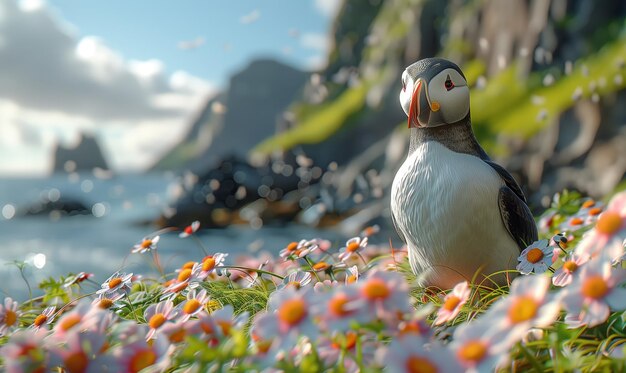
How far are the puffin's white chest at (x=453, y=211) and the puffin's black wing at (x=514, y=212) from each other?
0.03 metres

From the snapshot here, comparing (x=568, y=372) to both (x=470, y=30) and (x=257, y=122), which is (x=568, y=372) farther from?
(x=257, y=122)

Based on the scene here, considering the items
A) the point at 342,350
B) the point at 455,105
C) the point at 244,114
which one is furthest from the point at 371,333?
the point at 244,114

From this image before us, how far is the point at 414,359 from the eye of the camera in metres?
1.14

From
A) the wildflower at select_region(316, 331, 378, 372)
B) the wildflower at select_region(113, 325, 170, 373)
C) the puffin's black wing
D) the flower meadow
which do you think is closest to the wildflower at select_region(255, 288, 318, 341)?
the flower meadow

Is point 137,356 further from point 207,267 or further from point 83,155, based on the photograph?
point 83,155

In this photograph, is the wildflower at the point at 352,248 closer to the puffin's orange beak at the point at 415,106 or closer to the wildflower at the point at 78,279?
the puffin's orange beak at the point at 415,106

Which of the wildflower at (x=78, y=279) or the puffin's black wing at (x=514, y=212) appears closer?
the puffin's black wing at (x=514, y=212)

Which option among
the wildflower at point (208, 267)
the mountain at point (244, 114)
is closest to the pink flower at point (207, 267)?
the wildflower at point (208, 267)

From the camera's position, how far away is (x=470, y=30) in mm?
23609

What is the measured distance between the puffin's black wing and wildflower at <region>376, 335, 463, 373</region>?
146 cm

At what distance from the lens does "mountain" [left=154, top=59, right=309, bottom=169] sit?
102m

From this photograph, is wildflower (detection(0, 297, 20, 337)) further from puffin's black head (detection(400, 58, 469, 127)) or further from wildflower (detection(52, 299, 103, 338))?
puffin's black head (detection(400, 58, 469, 127))

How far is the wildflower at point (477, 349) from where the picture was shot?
1.13 m

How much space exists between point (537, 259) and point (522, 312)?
1.09 m
